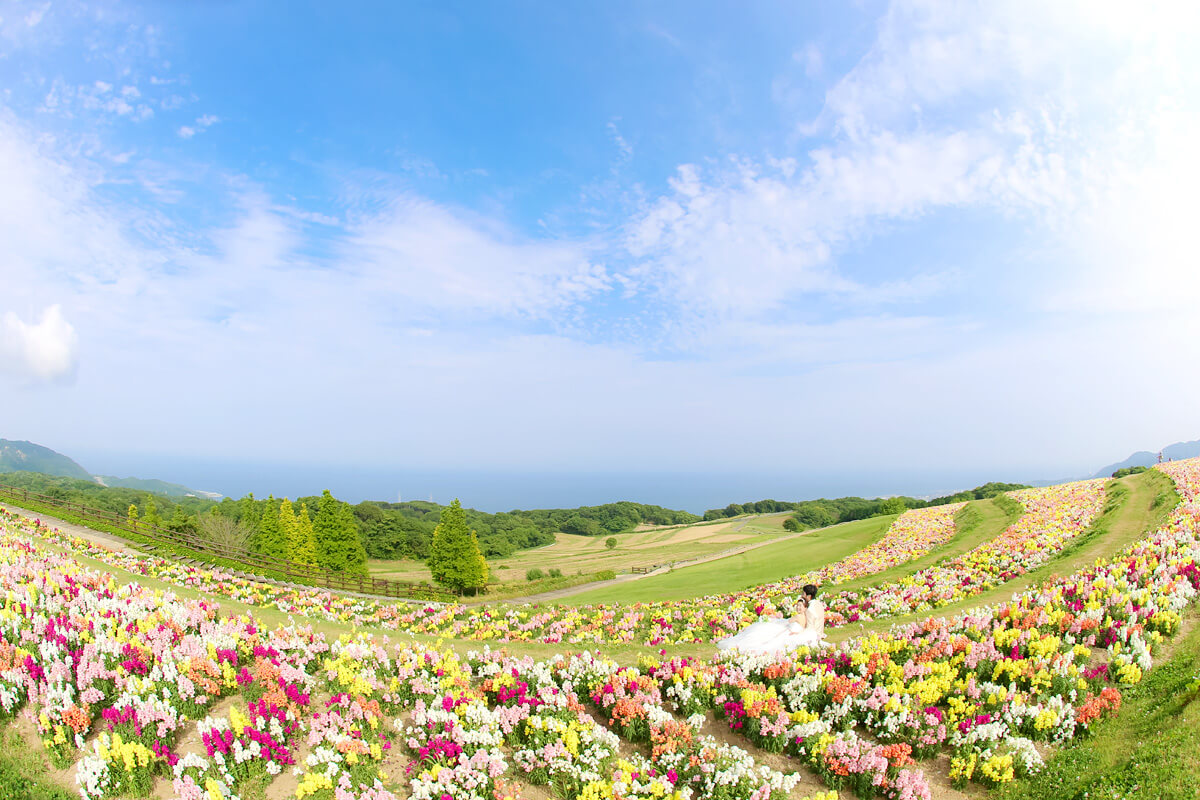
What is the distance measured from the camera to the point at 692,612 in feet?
57.2

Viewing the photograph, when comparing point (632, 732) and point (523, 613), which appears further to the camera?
point (523, 613)

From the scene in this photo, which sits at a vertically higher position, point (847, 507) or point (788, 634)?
point (788, 634)

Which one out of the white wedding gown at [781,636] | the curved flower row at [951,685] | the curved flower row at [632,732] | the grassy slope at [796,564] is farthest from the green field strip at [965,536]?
the curved flower row at [632,732]

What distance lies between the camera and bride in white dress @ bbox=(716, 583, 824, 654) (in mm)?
11320

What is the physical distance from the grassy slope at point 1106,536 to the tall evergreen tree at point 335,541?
154 feet

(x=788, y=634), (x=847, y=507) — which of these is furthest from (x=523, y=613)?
(x=847, y=507)

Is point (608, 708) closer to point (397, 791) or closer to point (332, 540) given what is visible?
point (397, 791)

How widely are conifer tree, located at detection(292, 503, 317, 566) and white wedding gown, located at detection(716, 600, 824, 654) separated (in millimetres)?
47743

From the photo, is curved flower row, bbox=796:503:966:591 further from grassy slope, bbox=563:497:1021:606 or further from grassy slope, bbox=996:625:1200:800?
grassy slope, bbox=996:625:1200:800

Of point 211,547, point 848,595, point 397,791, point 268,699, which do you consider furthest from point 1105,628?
point 211,547

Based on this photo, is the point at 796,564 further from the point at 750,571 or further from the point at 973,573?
the point at 973,573

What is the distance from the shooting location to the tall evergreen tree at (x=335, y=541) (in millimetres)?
49750

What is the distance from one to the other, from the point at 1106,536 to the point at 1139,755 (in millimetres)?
18741

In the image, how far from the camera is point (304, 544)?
5081cm
